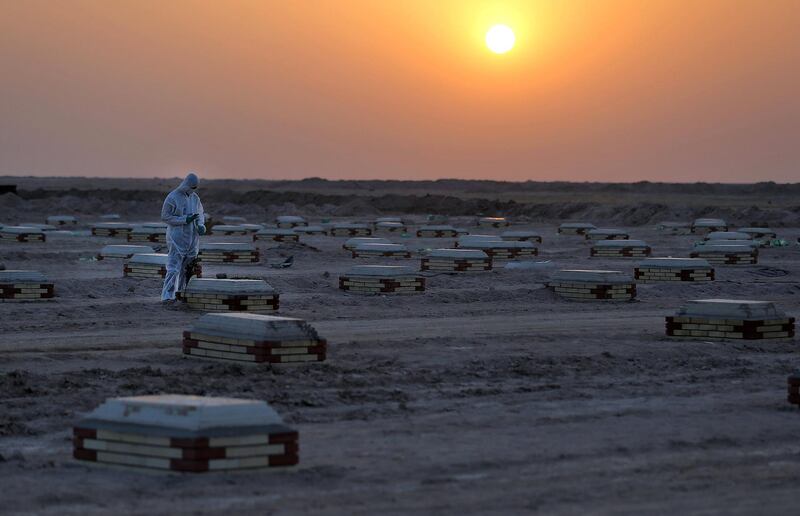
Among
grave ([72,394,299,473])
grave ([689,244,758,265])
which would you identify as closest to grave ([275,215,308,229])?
grave ([689,244,758,265])

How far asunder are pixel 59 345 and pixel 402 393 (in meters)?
4.49

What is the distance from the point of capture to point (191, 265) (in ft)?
56.1

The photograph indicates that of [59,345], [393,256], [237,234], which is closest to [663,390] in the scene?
[59,345]

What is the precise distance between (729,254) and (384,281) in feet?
35.6

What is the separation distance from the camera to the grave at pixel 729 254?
27688mm

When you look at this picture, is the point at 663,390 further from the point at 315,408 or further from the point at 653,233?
the point at 653,233

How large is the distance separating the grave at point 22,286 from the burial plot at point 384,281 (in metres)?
4.50

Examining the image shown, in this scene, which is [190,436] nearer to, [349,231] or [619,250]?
[619,250]

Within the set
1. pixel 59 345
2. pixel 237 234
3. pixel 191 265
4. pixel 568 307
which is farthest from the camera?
pixel 237 234

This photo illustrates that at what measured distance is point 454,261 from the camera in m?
24.0

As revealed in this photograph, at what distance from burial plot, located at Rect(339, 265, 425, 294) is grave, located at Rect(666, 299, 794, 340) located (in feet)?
19.4

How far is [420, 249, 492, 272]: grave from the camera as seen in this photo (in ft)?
78.8

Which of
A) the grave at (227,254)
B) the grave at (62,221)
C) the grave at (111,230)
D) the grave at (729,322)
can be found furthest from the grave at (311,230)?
the grave at (729,322)

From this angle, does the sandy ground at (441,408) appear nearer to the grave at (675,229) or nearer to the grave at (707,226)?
the grave at (675,229)
